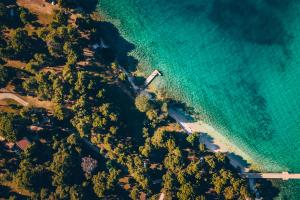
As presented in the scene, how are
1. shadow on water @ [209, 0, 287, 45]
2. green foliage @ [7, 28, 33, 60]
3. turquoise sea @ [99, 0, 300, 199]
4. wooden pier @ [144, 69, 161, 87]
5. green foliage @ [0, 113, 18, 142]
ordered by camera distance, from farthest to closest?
1. wooden pier @ [144, 69, 161, 87]
2. turquoise sea @ [99, 0, 300, 199]
3. shadow on water @ [209, 0, 287, 45]
4. green foliage @ [7, 28, 33, 60]
5. green foliage @ [0, 113, 18, 142]

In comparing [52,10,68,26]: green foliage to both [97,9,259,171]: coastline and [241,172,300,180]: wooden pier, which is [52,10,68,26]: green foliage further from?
[241,172,300,180]: wooden pier

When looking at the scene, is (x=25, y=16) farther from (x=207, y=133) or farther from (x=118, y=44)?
(x=207, y=133)

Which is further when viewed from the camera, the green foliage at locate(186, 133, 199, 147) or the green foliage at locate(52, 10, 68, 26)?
the green foliage at locate(186, 133, 199, 147)

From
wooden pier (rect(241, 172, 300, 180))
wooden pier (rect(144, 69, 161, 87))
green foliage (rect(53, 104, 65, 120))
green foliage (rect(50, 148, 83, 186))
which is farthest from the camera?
wooden pier (rect(144, 69, 161, 87))

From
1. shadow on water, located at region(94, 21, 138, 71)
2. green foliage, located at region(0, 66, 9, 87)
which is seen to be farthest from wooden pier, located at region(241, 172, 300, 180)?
green foliage, located at region(0, 66, 9, 87)

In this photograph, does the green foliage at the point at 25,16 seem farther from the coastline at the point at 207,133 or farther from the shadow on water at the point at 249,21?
the shadow on water at the point at 249,21

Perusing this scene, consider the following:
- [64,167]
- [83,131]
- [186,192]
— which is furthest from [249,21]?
[64,167]

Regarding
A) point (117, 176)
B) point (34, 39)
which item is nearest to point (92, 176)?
point (117, 176)

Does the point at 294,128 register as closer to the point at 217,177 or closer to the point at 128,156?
the point at 217,177
